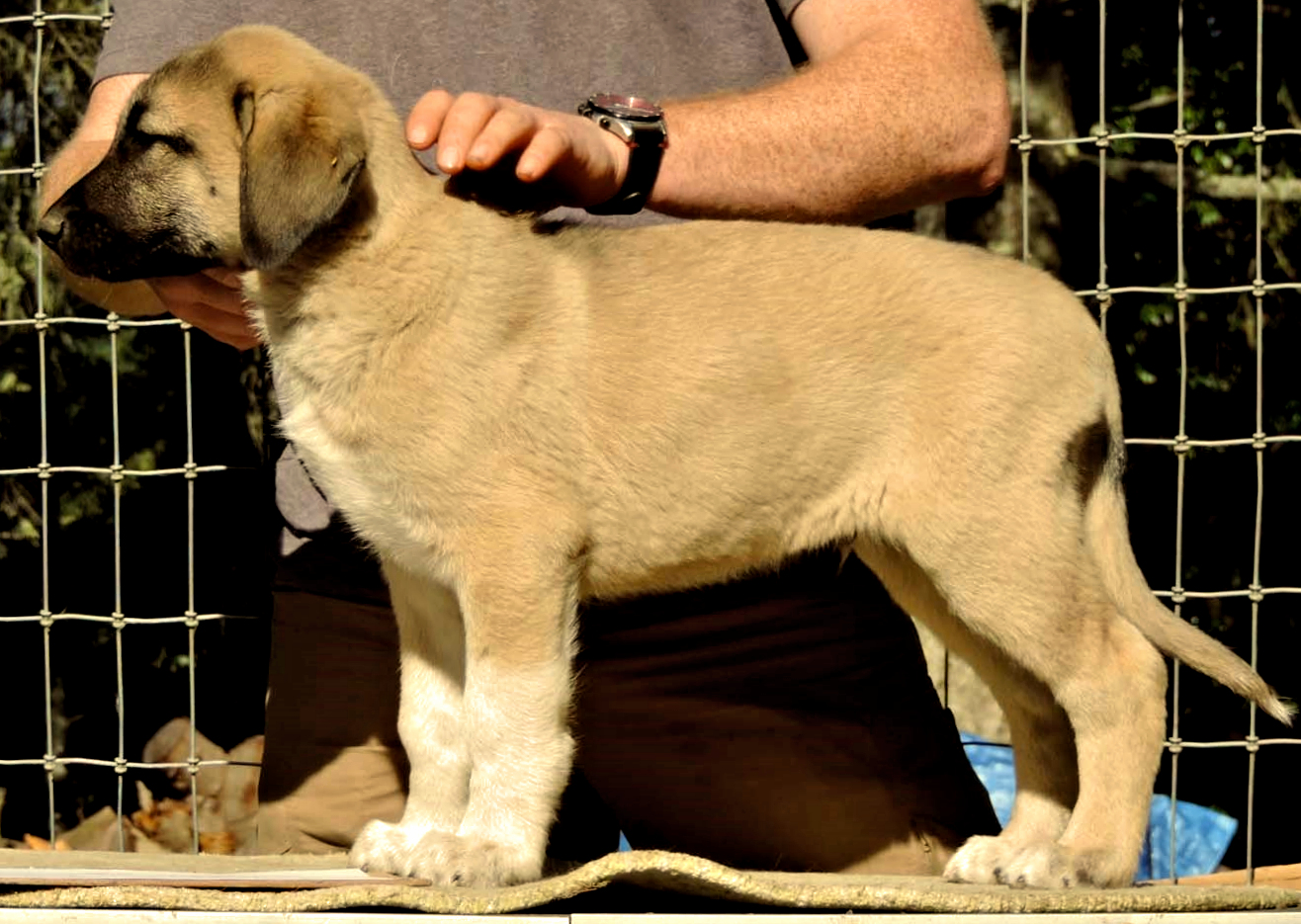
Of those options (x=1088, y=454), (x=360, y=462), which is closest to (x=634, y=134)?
(x=360, y=462)

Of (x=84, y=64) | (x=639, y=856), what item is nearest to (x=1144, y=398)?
(x=84, y=64)

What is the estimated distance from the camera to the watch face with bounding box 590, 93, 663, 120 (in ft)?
12.4

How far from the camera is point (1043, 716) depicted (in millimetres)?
4043

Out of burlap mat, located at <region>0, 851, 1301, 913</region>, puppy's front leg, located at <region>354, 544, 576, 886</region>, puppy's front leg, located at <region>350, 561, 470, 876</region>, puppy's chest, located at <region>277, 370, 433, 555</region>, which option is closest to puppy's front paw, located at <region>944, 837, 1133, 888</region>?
burlap mat, located at <region>0, 851, 1301, 913</region>

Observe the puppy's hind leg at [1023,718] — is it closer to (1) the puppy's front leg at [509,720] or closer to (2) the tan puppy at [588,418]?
(2) the tan puppy at [588,418]

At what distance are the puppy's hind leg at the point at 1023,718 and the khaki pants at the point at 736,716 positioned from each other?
1.38 ft

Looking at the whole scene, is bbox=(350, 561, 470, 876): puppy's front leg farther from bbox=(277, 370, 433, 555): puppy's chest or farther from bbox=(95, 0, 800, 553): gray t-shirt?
bbox=(95, 0, 800, 553): gray t-shirt

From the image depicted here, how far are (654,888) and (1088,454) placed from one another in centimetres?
135

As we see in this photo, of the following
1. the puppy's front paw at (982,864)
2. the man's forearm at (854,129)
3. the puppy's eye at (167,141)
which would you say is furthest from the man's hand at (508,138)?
the puppy's front paw at (982,864)

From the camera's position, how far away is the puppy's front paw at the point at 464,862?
11.3ft

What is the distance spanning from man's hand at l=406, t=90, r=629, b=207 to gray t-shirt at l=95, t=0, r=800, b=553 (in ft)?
1.87

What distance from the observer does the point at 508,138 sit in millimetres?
3508

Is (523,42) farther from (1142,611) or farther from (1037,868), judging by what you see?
(1037,868)

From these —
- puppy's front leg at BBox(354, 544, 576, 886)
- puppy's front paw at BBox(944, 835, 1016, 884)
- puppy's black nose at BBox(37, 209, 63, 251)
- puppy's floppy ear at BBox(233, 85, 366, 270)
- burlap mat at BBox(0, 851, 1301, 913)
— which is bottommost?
puppy's front paw at BBox(944, 835, 1016, 884)
